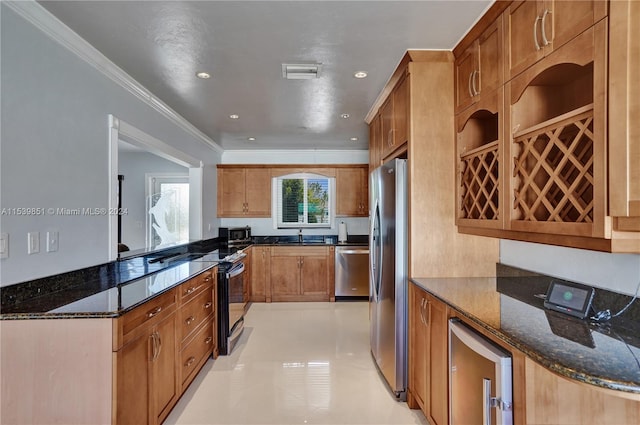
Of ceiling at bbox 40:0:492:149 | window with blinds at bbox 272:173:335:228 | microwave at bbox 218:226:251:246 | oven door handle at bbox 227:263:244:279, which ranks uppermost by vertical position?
ceiling at bbox 40:0:492:149

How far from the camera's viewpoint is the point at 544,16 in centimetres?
143

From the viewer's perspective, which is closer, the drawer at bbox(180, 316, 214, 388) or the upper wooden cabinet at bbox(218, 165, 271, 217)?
the drawer at bbox(180, 316, 214, 388)

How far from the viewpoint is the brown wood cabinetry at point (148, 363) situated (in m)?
1.63

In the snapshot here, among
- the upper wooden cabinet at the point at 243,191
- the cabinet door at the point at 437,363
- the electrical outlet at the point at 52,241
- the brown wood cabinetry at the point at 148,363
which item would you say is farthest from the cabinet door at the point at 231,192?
the cabinet door at the point at 437,363

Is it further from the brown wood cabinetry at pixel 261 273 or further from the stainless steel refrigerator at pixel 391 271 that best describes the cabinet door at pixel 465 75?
the brown wood cabinetry at pixel 261 273

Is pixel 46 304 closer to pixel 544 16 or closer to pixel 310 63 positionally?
pixel 310 63

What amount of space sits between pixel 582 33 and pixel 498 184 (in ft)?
2.42

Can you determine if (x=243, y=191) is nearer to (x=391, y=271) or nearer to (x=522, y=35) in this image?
(x=391, y=271)

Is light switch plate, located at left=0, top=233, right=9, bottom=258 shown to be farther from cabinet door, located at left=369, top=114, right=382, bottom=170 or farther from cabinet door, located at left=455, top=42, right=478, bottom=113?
cabinet door, located at left=369, top=114, right=382, bottom=170

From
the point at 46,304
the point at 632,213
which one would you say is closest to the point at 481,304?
the point at 632,213

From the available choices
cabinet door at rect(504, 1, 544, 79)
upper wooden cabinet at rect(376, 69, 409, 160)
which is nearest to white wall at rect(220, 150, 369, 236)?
upper wooden cabinet at rect(376, 69, 409, 160)

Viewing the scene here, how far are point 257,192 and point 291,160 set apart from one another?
804 millimetres

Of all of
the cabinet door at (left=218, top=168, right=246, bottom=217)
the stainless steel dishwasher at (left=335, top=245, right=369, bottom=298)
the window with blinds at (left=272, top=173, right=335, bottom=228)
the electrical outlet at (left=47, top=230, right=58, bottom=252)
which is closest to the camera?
the electrical outlet at (left=47, top=230, right=58, bottom=252)

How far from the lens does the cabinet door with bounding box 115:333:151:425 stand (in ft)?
5.27
